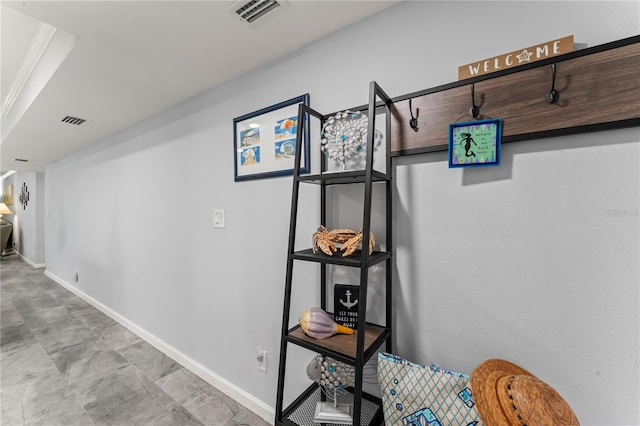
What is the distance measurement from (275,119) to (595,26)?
1352 mm

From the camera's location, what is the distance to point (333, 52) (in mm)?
1396

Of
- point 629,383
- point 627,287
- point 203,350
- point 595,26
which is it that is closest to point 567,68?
point 595,26

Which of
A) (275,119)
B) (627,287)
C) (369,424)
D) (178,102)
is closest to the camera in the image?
(627,287)

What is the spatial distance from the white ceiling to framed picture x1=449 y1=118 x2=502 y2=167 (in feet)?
2.22

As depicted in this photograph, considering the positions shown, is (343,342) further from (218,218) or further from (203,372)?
(203,372)

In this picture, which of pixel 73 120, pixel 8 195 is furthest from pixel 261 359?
pixel 8 195

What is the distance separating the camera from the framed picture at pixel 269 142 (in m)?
1.54

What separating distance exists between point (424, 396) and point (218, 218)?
1617mm

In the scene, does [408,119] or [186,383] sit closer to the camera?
[408,119]

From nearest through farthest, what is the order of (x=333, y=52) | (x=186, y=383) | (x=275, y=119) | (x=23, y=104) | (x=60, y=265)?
1. (x=333, y=52)
2. (x=275, y=119)
3. (x=186, y=383)
4. (x=23, y=104)
5. (x=60, y=265)

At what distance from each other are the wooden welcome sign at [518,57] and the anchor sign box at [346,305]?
3.13 feet

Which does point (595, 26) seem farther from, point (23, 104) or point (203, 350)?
point (23, 104)

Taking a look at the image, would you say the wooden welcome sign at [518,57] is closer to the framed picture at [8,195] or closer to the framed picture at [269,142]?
the framed picture at [269,142]

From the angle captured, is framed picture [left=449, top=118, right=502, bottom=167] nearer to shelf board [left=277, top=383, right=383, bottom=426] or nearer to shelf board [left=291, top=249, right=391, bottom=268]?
shelf board [left=291, top=249, right=391, bottom=268]
